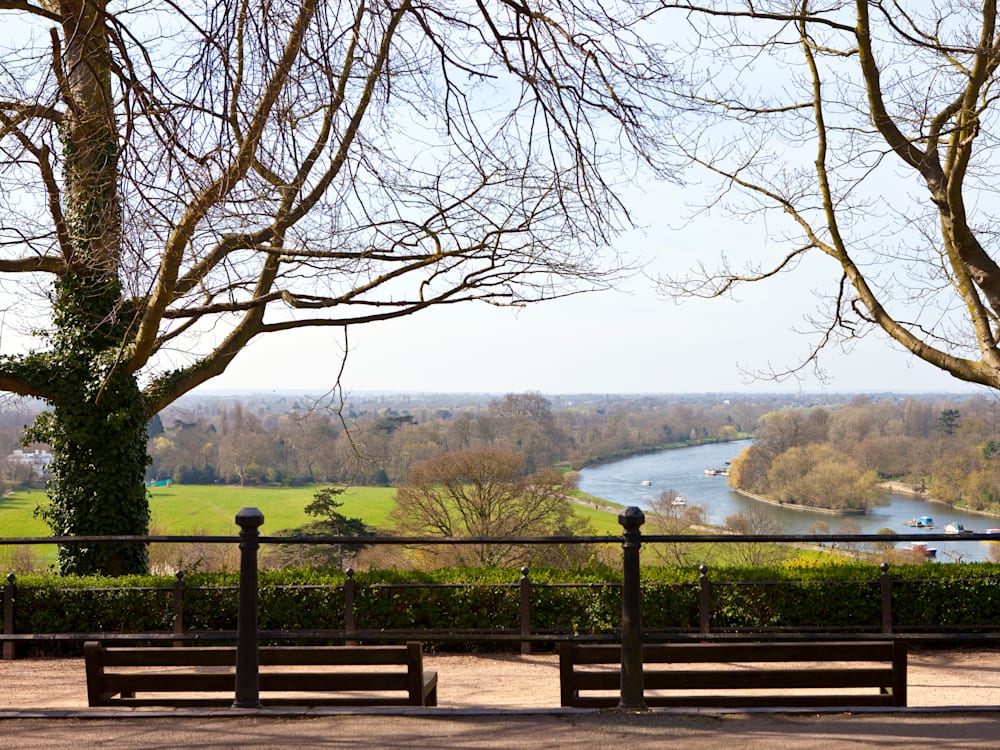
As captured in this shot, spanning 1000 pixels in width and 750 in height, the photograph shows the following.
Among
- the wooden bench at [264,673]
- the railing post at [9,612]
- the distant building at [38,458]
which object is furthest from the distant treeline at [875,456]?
the wooden bench at [264,673]

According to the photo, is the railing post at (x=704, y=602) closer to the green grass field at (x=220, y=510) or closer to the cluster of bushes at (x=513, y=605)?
the cluster of bushes at (x=513, y=605)

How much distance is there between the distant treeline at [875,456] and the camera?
39.2 m

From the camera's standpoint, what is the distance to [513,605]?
11.0 metres

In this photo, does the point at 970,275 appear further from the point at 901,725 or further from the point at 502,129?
the point at 901,725

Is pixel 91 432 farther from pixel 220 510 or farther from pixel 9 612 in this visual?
pixel 220 510

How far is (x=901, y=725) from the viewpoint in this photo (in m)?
4.36

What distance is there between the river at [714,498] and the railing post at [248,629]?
30.9 m

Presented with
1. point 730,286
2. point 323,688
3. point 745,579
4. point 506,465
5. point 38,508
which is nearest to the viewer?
point 323,688

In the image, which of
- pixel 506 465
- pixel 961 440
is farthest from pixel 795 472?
pixel 506 465

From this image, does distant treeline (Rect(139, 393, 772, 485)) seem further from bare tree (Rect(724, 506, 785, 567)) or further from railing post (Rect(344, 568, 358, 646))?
railing post (Rect(344, 568, 358, 646))

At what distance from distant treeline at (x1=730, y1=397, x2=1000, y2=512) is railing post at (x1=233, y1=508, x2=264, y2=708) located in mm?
36287

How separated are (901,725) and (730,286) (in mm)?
11095

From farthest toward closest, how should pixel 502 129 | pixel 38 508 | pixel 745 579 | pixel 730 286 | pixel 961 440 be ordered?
pixel 961 440 → pixel 730 286 → pixel 38 508 → pixel 745 579 → pixel 502 129

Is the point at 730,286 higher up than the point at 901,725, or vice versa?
the point at 730,286
